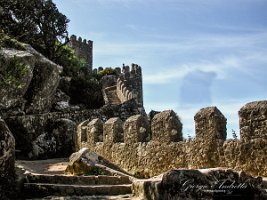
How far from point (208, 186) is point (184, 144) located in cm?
420

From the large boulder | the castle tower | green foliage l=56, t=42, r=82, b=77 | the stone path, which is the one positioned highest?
the castle tower

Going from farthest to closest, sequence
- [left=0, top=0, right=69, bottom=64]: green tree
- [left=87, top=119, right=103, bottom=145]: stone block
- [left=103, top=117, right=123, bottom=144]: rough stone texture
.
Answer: [left=0, top=0, right=69, bottom=64]: green tree → [left=87, top=119, right=103, bottom=145]: stone block → [left=103, top=117, right=123, bottom=144]: rough stone texture

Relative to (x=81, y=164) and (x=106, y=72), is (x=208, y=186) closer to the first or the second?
(x=81, y=164)

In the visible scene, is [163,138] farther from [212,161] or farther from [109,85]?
[109,85]

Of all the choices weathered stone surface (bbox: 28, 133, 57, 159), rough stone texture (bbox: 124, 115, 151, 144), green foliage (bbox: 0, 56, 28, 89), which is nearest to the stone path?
green foliage (bbox: 0, 56, 28, 89)

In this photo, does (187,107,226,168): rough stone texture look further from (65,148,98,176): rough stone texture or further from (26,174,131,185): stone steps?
(65,148,98,176): rough stone texture

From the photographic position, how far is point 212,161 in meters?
8.70

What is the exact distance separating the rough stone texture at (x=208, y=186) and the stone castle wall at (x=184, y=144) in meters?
2.32

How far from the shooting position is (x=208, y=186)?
527cm

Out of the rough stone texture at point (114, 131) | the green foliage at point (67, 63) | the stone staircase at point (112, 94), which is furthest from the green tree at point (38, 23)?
the rough stone texture at point (114, 131)

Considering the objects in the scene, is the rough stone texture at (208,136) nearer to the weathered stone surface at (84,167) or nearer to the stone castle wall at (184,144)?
the stone castle wall at (184,144)

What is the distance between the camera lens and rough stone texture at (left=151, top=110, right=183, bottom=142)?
32.1 feet

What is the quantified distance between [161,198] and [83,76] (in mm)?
28496

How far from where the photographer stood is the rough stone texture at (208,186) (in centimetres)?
521
